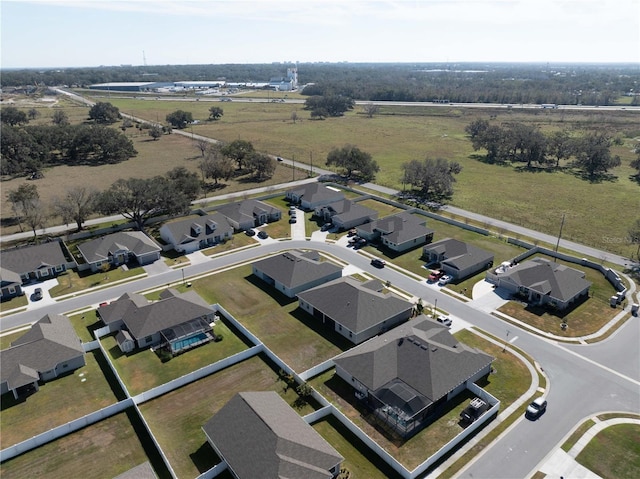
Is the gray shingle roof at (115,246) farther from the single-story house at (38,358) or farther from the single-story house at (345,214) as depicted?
the single-story house at (345,214)

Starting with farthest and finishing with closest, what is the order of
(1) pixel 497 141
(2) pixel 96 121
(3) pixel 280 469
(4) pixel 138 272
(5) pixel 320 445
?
(2) pixel 96 121, (1) pixel 497 141, (4) pixel 138 272, (5) pixel 320 445, (3) pixel 280 469

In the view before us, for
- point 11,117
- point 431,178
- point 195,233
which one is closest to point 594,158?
point 431,178

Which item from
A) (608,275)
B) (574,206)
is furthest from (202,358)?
(574,206)

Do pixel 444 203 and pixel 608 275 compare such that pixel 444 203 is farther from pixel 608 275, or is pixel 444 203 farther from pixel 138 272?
pixel 138 272

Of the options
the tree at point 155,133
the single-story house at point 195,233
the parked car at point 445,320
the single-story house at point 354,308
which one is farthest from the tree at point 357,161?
the tree at point 155,133

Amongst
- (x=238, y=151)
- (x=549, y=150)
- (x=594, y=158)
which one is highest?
(x=238, y=151)

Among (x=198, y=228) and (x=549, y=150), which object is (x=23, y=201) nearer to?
(x=198, y=228)
